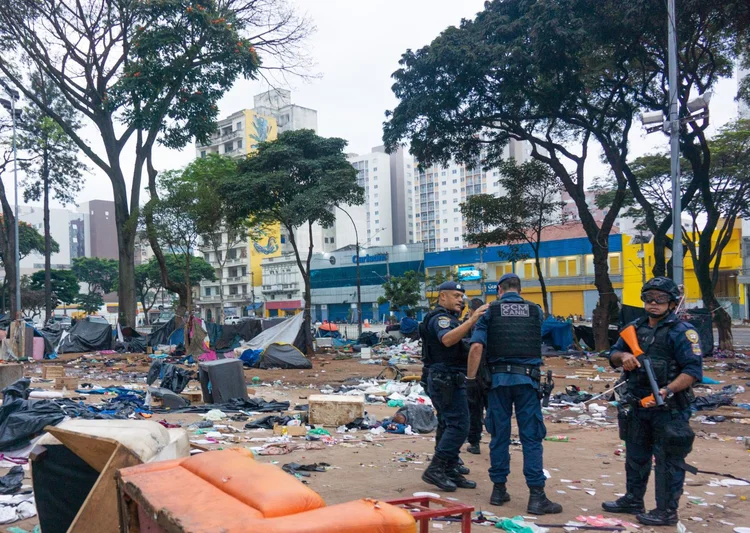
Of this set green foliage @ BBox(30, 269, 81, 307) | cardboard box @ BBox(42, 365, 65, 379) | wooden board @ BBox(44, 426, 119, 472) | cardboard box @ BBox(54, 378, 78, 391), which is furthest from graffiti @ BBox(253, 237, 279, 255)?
wooden board @ BBox(44, 426, 119, 472)

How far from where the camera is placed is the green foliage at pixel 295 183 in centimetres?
2177

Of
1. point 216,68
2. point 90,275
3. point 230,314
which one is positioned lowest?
point 230,314

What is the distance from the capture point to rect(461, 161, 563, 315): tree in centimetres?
2444

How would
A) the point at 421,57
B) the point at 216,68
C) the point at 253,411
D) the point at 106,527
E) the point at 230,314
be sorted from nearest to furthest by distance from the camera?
the point at 106,527 < the point at 253,411 < the point at 421,57 < the point at 216,68 < the point at 230,314

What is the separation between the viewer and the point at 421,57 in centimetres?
1931

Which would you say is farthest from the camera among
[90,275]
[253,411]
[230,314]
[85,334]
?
[230,314]

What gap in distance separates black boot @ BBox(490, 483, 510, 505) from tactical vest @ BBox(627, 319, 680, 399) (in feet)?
3.90

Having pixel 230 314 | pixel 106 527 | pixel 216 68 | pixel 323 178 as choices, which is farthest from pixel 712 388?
pixel 230 314

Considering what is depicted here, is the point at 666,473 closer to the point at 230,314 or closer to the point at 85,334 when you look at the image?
the point at 85,334

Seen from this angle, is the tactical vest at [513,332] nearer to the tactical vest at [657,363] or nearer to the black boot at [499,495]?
the tactical vest at [657,363]

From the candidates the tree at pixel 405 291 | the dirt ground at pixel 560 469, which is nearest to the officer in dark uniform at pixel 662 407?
the dirt ground at pixel 560 469

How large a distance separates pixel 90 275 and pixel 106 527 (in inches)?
2729

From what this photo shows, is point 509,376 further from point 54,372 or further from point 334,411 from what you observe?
point 54,372

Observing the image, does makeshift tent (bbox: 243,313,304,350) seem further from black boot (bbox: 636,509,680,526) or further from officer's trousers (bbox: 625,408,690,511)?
black boot (bbox: 636,509,680,526)
